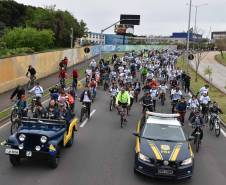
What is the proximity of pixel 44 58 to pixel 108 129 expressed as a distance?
21849 mm

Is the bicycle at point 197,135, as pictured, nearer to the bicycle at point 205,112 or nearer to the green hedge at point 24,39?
the bicycle at point 205,112

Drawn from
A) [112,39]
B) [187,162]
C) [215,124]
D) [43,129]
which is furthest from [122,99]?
[112,39]

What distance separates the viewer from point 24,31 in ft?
165

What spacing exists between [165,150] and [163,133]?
1.49 metres

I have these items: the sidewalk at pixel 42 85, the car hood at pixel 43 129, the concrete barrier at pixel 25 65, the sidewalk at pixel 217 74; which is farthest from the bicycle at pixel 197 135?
the sidewalk at pixel 217 74

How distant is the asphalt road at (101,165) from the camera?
11852 mm

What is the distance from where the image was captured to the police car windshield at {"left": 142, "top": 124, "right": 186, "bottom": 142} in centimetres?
1356

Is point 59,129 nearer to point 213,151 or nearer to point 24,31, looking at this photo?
point 213,151

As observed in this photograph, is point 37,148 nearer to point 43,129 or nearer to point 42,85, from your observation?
point 43,129

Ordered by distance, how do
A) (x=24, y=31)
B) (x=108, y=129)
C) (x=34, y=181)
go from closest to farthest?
(x=34, y=181) < (x=108, y=129) < (x=24, y=31)

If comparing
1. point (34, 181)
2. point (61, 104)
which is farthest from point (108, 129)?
point (34, 181)

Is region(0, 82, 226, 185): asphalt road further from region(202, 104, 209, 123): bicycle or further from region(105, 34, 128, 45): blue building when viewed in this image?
region(105, 34, 128, 45): blue building

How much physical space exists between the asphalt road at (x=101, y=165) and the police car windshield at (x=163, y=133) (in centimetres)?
101

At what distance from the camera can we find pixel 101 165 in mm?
13312
